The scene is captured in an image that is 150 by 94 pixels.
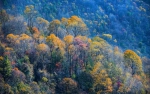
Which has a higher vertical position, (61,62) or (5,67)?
(5,67)

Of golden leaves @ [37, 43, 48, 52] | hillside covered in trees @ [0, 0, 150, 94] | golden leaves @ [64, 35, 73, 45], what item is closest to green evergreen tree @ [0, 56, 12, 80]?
hillside covered in trees @ [0, 0, 150, 94]

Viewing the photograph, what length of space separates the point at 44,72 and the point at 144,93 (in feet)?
70.7

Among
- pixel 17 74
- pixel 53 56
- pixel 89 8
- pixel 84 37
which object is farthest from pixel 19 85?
pixel 89 8

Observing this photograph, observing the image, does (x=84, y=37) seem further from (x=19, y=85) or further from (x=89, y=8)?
(x=89, y=8)

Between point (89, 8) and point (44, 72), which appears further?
point (89, 8)

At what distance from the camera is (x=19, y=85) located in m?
61.1

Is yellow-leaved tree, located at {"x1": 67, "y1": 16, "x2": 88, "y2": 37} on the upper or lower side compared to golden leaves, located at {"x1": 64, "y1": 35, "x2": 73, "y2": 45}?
upper

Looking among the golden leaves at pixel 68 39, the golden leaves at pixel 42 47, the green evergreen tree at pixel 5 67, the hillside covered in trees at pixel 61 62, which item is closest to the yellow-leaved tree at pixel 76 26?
the hillside covered in trees at pixel 61 62

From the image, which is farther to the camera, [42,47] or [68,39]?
[68,39]

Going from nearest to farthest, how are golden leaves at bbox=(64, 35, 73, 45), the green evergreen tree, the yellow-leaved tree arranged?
the green evergreen tree
golden leaves at bbox=(64, 35, 73, 45)
the yellow-leaved tree

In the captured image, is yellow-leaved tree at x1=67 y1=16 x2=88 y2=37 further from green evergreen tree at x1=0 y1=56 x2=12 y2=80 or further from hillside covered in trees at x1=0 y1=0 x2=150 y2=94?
green evergreen tree at x1=0 y1=56 x2=12 y2=80

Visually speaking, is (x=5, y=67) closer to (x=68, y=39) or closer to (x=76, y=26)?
(x=68, y=39)

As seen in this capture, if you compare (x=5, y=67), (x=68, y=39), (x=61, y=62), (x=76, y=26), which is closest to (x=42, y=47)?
(x=61, y=62)

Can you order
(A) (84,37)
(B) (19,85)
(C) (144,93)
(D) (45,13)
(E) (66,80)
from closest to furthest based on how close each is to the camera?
(B) (19,85)
(E) (66,80)
(C) (144,93)
(A) (84,37)
(D) (45,13)
